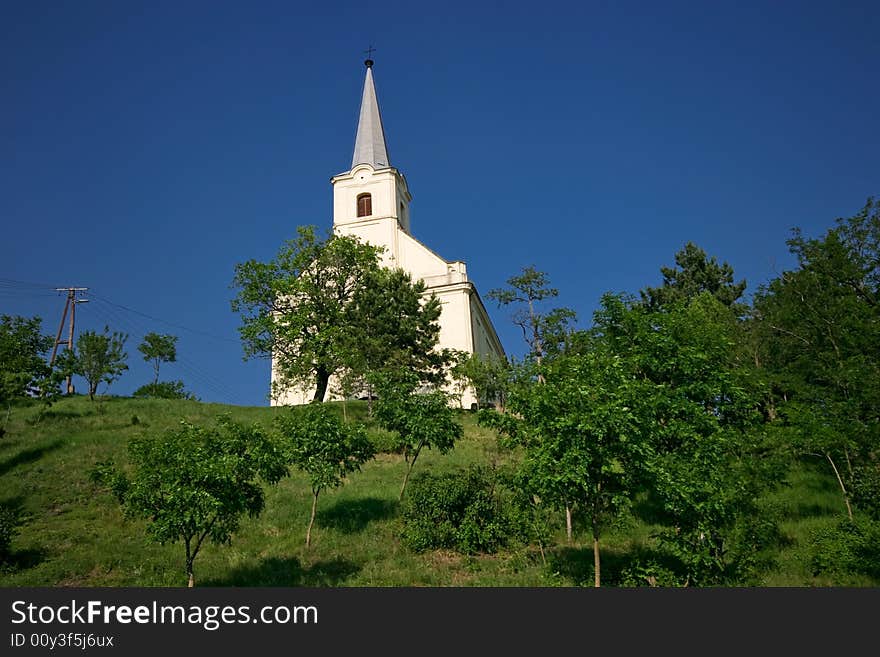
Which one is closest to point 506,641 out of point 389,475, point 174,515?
point 174,515

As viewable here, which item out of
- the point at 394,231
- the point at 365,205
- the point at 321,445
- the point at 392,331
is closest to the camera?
the point at 321,445

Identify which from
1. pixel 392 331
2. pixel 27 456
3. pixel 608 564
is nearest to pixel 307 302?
pixel 392 331

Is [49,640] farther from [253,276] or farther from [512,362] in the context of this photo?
[253,276]

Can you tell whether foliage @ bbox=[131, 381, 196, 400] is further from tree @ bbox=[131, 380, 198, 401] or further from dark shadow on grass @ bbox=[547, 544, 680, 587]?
dark shadow on grass @ bbox=[547, 544, 680, 587]

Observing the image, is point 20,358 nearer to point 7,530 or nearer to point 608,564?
point 7,530

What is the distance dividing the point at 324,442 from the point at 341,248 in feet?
68.9

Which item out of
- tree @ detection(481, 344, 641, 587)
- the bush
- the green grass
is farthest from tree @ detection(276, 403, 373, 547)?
tree @ detection(481, 344, 641, 587)

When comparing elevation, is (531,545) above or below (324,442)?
below

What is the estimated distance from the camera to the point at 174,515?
12.1 m

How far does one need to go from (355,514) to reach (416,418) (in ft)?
11.1

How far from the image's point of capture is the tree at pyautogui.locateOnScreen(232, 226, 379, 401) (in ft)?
110

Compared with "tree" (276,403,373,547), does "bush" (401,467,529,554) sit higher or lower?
lower

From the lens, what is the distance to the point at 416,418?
19391mm

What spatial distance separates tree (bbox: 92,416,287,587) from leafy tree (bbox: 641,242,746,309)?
1318 inches
